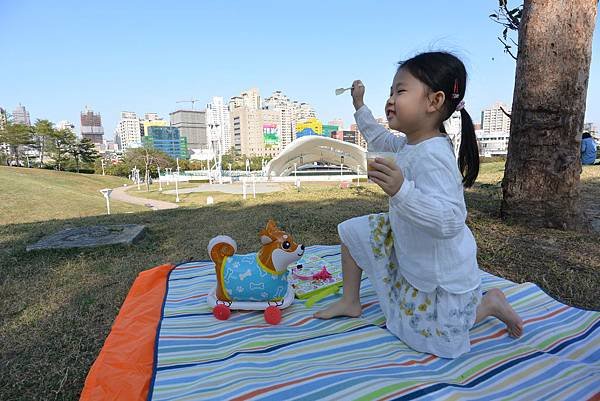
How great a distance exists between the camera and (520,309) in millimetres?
1740

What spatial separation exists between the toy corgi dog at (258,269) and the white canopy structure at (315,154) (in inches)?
1124

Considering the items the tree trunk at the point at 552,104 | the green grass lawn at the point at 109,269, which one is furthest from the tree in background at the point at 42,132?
the tree trunk at the point at 552,104

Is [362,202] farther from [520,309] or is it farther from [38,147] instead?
[38,147]

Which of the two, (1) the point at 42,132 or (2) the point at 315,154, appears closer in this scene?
(1) the point at 42,132

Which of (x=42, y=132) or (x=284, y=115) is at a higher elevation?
(x=284, y=115)

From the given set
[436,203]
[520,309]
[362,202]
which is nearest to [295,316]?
[436,203]

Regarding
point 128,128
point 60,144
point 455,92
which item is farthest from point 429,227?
point 128,128

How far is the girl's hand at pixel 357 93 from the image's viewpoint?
6.42 ft

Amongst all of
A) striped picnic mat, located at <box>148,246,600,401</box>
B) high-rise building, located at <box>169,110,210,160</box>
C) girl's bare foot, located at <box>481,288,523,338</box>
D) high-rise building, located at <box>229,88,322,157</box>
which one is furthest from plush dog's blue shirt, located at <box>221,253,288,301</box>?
high-rise building, located at <box>169,110,210,160</box>

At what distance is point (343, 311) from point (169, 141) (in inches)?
3289

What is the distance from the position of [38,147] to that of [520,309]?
41.8m

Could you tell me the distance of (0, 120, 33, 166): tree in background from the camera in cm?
3148

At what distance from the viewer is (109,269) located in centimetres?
270

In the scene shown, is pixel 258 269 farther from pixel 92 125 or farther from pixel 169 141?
pixel 92 125
